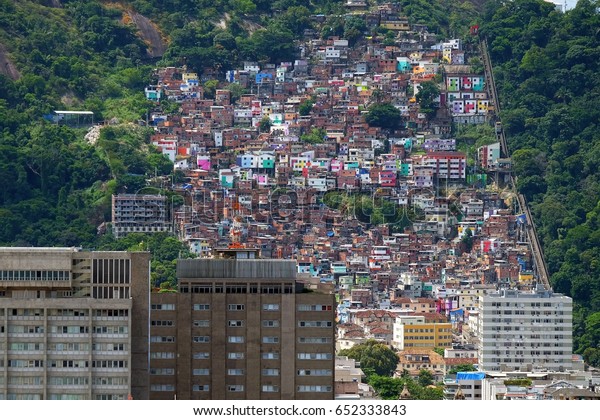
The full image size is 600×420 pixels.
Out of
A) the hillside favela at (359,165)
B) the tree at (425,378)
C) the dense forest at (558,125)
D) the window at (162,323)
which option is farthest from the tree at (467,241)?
the window at (162,323)

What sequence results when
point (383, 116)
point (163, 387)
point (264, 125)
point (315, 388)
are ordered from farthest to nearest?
point (264, 125)
point (383, 116)
point (315, 388)
point (163, 387)

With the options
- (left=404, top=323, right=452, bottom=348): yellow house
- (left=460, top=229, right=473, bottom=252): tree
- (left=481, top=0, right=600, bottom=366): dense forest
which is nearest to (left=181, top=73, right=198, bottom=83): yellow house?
(left=481, top=0, right=600, bottom=366): dense forest

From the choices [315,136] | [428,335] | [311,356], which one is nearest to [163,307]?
[311,356]

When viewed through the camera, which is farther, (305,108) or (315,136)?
(305,108)

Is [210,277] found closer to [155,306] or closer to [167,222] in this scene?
[155,306]

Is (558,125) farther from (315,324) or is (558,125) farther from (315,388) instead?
(315,388)

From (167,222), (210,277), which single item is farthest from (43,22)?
(210,277)
